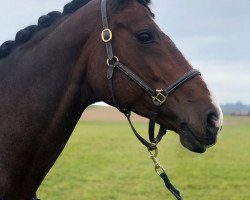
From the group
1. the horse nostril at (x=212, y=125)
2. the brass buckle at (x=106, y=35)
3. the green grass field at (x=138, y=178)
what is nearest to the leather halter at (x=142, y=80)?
the brass buckle at (x=106, y=35)

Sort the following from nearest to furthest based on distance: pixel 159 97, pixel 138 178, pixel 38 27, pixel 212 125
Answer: pixel 212 125 → pixel 159 97 → pixel 38 27 → pixel 138 178

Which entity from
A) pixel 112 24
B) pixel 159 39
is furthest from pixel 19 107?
pixel 159 39

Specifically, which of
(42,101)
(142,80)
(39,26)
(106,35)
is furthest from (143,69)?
(39,26)

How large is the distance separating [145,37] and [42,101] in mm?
1012

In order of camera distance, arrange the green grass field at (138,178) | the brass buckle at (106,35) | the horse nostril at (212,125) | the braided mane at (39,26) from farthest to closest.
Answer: the green grass field at (138,178)
the braided mane at (39,26)
the brass buckle at (106,35)
the horse nostril at (212,125)

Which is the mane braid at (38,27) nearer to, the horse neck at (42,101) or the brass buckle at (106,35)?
the horse neck at (42,101)

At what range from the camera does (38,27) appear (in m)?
3.91

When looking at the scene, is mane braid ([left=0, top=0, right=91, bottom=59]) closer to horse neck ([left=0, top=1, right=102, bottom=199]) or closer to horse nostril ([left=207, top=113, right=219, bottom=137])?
horse neck ([left=0, top=1, right=102, bottom=199])

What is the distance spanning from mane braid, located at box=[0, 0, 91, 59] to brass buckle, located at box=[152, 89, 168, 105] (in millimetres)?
1112

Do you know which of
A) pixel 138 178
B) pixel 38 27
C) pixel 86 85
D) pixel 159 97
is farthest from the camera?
pixel 138 178

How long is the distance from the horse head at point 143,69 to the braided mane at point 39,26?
0.34m

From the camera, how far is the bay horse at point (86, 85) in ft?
11.5

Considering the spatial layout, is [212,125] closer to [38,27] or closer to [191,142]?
[191,142]

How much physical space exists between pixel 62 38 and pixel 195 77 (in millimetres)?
1187
